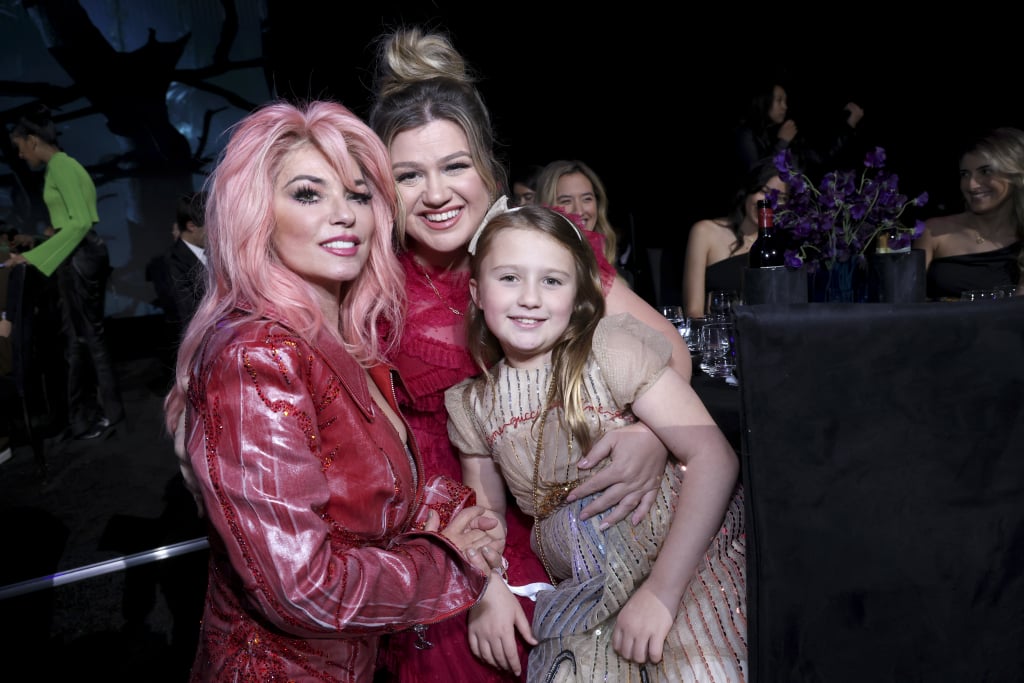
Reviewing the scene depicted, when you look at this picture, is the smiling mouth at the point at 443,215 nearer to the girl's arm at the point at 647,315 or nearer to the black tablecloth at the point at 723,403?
the girl's arm at the point at 647,315

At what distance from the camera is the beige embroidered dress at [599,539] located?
4.03 ft

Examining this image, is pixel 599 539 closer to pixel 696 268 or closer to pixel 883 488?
pixel 883 488

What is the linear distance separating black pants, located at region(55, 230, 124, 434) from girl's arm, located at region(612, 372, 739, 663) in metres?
4.33

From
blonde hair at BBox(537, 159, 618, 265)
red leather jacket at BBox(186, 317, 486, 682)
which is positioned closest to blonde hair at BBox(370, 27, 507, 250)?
red leather jacket at BBox(186, 317, 486, 682)

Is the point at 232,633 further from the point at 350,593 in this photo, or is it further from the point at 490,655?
the point at 490,655

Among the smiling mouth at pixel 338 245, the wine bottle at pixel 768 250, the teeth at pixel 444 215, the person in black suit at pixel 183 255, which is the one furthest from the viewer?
the person in black suit at pixel 183 255

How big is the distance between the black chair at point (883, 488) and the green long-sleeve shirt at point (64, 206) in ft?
16.0

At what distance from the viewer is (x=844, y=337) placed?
91cm

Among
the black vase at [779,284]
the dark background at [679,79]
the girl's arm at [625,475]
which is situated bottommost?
the girl's arm at [625,475]

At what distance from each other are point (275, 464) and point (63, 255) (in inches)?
172

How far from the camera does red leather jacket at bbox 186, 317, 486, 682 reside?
1042 millimetres

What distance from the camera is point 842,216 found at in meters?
2.15

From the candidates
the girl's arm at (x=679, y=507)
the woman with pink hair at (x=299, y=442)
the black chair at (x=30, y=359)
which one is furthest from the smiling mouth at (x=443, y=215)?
the black chair at (x=30, y=359)

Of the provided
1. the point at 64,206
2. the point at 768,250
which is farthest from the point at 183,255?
the point at 768,250
